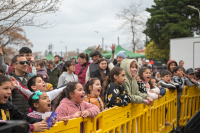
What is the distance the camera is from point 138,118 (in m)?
4.14

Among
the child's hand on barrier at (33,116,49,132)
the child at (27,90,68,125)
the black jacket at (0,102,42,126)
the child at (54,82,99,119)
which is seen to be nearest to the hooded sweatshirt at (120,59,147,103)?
the child at (54,82,99,119)

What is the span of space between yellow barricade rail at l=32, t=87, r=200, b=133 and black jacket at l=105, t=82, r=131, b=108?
4.8 inches

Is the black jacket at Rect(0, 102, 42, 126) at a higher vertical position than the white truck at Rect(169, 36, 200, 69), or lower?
lower

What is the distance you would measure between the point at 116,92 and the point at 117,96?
0.26 feet

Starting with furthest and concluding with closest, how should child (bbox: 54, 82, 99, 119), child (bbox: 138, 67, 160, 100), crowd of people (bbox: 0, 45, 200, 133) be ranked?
child (bbox: 138, 67, 160, 100) < child (bbox: 54, 82, 99, 119) < crowd of people (bbox: 0, 45, 200, 133)

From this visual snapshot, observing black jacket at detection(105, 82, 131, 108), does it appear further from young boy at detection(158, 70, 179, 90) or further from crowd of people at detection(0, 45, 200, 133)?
young boy at detection(158, 70, 179, 90)

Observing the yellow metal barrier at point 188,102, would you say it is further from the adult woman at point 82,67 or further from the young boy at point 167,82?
the adult woman at point 82,67

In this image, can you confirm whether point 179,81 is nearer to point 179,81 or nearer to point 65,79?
point 179,81

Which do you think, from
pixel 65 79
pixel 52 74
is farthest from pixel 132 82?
pixel 52 74

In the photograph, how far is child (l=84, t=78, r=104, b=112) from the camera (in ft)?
12.2

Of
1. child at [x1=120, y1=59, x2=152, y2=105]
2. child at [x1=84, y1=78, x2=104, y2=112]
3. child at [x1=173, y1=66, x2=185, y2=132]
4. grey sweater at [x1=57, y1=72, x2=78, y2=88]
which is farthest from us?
child at [x1=173, y1=66, x2=185, y2=132]

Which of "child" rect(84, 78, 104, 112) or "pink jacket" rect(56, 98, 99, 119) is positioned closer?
"pink jacket" rect(56, 98, 99, 119)

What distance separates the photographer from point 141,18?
2708 centimetres

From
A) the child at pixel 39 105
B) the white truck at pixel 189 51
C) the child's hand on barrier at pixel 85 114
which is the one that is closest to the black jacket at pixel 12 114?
the child at pixel 39 105
